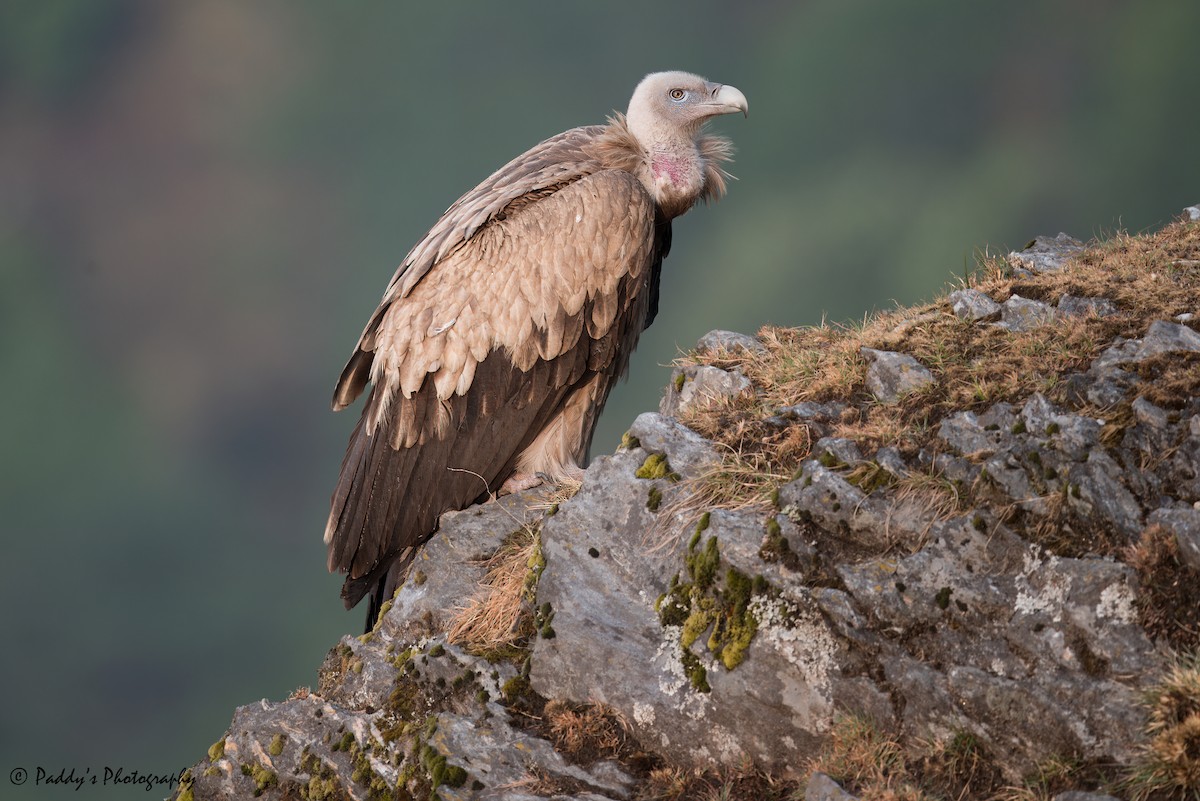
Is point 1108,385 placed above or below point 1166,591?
above

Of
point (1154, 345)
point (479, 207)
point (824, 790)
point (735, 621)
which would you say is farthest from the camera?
point (479, 207)

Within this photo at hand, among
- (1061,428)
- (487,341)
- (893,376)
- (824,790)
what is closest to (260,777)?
(487,341)

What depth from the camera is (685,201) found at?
26.4ft

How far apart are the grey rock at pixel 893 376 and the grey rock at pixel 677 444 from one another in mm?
914

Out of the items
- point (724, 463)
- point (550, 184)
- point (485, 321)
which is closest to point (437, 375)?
point (485, 321)

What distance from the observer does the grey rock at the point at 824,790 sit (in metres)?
4.33

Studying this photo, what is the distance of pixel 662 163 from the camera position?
7992mm

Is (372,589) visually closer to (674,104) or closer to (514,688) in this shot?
(514,688)

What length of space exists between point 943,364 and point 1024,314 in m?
0.71

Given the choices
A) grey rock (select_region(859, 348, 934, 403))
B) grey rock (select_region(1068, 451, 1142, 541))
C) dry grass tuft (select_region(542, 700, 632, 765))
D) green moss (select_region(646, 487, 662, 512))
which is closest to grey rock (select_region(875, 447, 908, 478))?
grey rock (select_region(859, 348, 934, 403))

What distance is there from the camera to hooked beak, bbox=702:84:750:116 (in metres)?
8.19

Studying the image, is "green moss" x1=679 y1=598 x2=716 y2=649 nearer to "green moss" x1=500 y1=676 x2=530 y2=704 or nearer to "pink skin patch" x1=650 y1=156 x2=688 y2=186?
"green moss" x1=500 y1=676 x2=530 y2=704

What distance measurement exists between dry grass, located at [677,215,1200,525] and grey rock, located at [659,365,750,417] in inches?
3.7

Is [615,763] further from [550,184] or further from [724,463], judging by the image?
[550,184]
